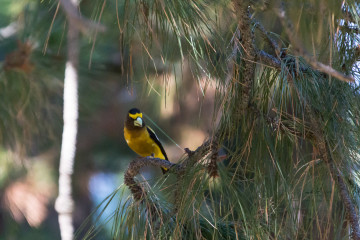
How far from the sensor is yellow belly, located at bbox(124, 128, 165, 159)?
2.39 m

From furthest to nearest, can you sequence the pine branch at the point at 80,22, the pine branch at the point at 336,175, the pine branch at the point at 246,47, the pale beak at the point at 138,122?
the pale beak at the point at 138,122 < the pine branch at the point at 336,175 < the pine branch at the point at 246,47 < the pine branch at the point at 80,22

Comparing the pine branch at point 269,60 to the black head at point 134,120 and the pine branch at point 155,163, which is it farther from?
the black head at point 134,120

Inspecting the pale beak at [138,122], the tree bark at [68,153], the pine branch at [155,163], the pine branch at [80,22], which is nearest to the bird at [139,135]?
the pale beak at [138,122]

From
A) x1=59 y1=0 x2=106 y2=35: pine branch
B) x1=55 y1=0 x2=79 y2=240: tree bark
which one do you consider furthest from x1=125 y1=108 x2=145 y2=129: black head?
x1=59 y1=0 x2=106 y2=35: pine branch

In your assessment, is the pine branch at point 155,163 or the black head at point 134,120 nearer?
the pine branch at point 155,163

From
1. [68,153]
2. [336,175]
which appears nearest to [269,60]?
[336,175]

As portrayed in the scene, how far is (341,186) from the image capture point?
92 cm

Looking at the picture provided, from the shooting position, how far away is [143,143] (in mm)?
2416

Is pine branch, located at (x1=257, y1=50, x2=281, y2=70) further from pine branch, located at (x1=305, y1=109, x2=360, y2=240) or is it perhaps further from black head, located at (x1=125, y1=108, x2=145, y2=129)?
black head, located at (x1=125, y1=108, x2=145, y2=129)

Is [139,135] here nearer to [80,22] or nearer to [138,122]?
[138,122]

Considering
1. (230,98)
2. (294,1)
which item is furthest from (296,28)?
(230,98)

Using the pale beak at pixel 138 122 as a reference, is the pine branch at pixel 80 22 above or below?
above

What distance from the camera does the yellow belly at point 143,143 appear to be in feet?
7.85

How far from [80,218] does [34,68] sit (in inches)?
62.6
